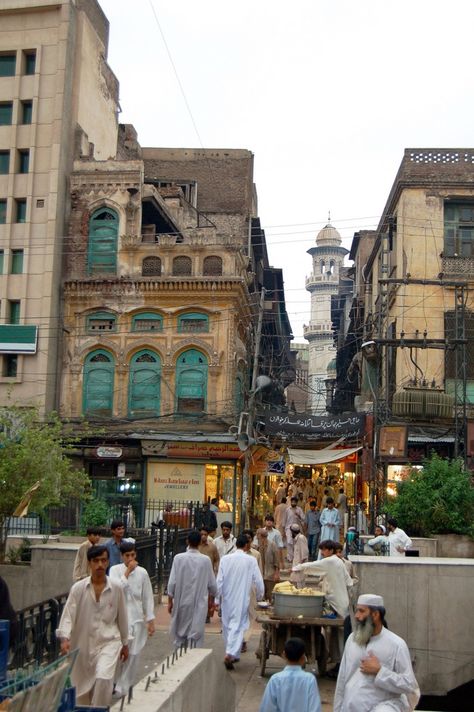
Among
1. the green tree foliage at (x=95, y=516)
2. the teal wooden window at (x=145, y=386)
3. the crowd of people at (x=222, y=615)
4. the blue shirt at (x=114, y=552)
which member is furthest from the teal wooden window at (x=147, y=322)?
the blue shirt at (x=114, y=552)

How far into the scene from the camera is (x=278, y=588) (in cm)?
1087

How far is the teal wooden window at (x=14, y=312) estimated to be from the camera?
3288 cm

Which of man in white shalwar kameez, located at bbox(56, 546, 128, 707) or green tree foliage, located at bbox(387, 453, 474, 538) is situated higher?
green tree foliage, located at bbox(387, 453, 474, 538)

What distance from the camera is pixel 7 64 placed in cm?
3422

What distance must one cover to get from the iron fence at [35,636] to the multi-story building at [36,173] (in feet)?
76.6

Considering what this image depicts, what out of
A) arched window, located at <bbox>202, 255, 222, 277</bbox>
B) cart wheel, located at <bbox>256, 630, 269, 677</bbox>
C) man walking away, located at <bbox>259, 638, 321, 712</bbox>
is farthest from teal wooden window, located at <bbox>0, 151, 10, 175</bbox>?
man walking away, located at <bbox>259, 638, 321, 712</bbox>

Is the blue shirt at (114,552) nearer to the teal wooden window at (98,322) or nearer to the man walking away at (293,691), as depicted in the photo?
the man walking away at (293,691)

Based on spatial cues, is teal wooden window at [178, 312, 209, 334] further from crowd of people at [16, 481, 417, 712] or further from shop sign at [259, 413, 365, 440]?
crowd of people at [16, 481, 417, 712]

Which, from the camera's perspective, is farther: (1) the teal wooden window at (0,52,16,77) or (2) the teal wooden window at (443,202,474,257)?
(1) the teal wooden window at (0,52,16,77)

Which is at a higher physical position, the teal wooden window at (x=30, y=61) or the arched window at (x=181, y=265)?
the teal wooden window at (x=30, y=61)

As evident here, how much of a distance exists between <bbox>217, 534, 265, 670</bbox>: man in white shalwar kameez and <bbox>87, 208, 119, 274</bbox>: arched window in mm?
22975

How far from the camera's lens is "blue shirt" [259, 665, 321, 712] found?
6113 millimetres

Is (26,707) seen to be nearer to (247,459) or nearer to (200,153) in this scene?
(247,459)

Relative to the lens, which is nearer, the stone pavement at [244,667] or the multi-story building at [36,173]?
the stone pavement at [244,667]
